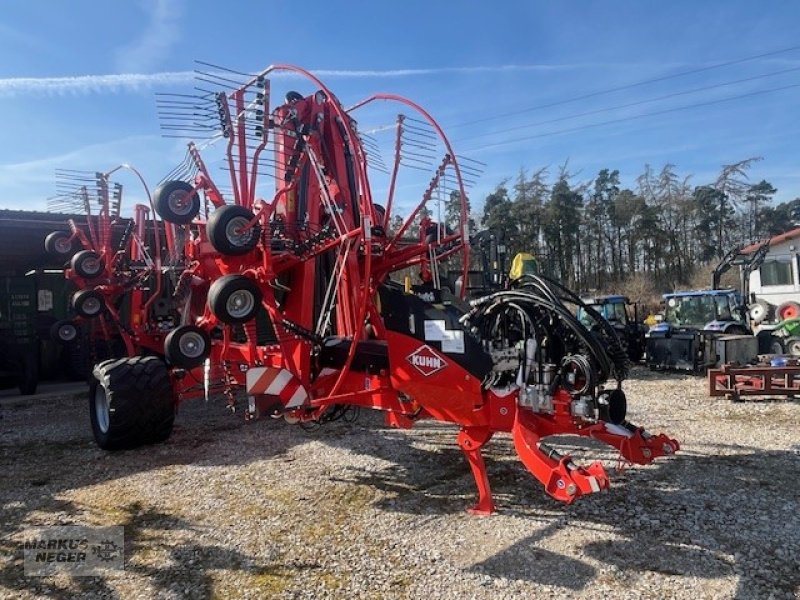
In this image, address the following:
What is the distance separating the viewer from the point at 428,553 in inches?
155

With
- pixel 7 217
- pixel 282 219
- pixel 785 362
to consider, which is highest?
pixel 7 217

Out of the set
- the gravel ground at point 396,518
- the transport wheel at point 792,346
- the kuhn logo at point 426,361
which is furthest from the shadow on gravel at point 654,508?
the transport wheel at point 792,346

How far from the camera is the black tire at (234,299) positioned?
186 inches

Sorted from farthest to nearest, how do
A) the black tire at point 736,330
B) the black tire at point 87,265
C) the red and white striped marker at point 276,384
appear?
the black tire at point 736,330
the black tire at point 87,265
the red and white striped marker at point 276,384

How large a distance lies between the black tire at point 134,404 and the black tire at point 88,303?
2.52 metres

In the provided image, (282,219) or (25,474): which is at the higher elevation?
(282,219)

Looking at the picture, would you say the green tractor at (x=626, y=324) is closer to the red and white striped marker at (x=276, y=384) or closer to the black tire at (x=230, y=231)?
the red and white striped marker at (x=276, y=384)

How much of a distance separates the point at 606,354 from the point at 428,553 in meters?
1.91

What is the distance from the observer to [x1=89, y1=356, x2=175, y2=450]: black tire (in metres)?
6.34

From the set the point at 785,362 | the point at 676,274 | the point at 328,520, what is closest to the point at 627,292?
the point at 676,274

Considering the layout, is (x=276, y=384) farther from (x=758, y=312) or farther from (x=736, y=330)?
(x=758, y=312)

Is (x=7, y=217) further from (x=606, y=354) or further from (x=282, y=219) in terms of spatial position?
(x=606, y=354)

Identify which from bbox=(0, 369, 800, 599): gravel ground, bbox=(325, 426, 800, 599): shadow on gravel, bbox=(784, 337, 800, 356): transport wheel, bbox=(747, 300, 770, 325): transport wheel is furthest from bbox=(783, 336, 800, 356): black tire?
bbox=(325, 426, 800, 599): shadow on gravel

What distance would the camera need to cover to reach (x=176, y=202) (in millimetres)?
5484
